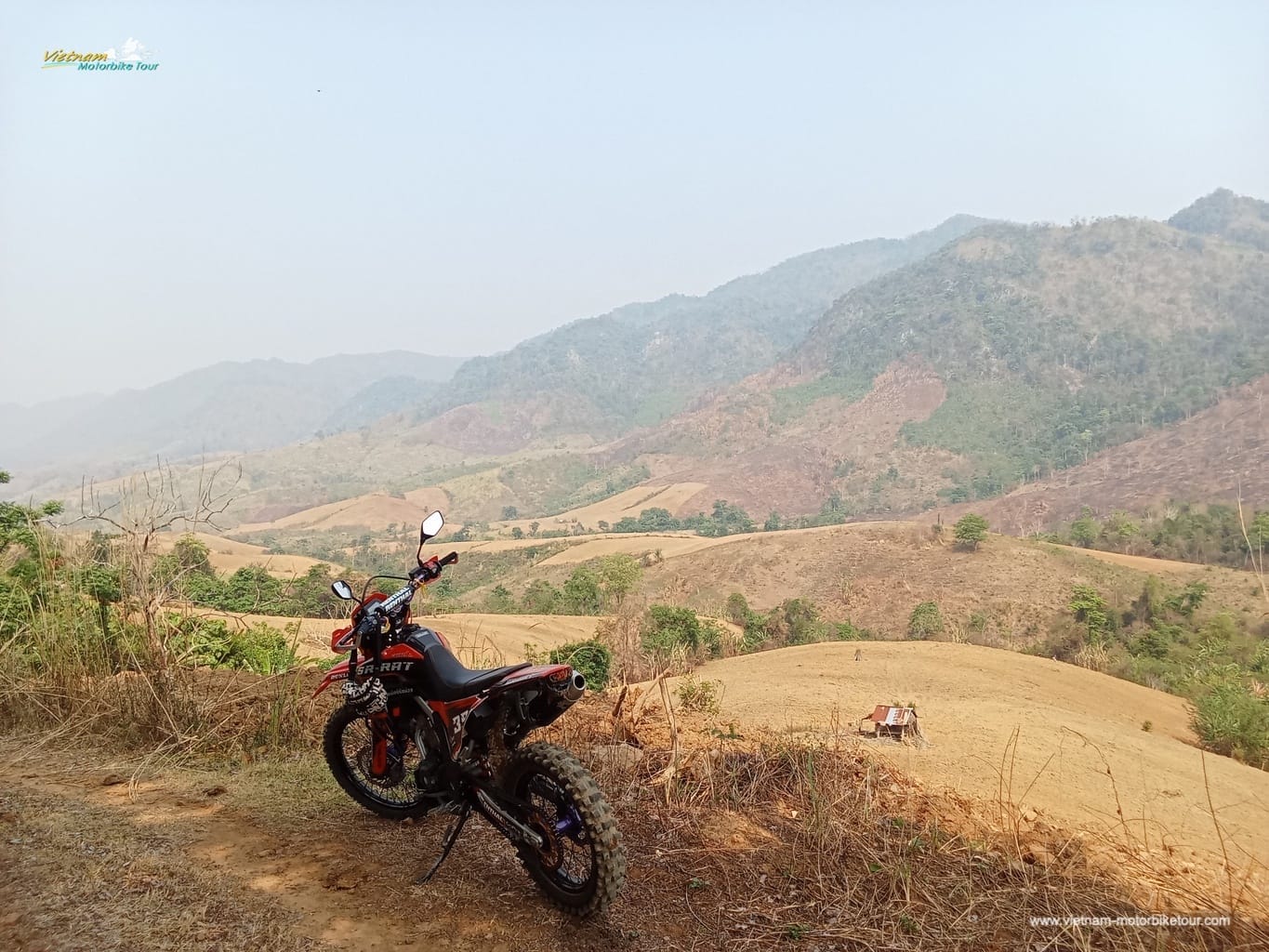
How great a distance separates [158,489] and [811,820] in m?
5.14

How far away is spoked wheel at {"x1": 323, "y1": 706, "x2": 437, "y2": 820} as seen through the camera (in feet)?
13.2

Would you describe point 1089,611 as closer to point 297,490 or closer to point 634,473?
point 634,473

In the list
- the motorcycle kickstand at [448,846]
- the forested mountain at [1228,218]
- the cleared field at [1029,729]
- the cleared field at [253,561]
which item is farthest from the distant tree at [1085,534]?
the forested mountain at [1228,218]

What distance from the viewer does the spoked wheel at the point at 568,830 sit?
2.98 m

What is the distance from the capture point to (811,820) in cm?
410

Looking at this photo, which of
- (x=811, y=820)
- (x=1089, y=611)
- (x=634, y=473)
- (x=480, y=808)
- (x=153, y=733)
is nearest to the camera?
(x=480, y=808)

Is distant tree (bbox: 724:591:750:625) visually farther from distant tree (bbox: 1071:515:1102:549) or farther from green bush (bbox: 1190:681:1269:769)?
distant tree (bbox: 1071:515:1102:549)

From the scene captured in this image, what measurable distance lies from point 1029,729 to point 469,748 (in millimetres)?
8437

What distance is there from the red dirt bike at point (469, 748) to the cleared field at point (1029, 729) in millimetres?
2365

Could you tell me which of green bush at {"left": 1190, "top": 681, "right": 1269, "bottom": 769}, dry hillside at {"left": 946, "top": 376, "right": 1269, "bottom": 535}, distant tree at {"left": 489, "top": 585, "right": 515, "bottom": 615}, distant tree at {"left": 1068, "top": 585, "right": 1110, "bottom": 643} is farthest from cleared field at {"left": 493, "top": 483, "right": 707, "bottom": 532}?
green bush at {"left": 1190, "top": 681, "right": 1269, "bottom": 769}

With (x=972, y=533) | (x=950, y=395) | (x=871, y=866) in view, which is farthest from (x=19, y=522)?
(x=950, y=395)

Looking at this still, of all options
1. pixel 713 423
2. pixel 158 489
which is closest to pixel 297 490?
pixel 713 423

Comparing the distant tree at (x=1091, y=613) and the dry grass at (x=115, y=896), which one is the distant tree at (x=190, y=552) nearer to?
the dry grass at (x=115, y=896)

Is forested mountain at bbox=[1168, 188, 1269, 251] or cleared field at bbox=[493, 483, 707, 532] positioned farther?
forested mountain at bbox=[1168, 188, 1269, 251]
